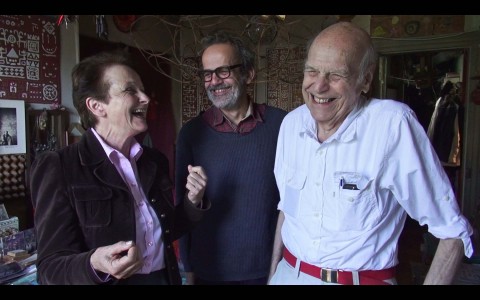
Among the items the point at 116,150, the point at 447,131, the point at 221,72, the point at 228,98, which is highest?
the point at 221,72

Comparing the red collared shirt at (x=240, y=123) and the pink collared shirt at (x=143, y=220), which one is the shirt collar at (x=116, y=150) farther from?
the red collared shirt at (x=240, y=123)

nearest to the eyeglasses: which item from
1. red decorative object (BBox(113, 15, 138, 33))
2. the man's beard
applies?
the man's beard

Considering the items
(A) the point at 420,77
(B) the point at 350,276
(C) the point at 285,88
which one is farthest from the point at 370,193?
(A) the point at 420,77

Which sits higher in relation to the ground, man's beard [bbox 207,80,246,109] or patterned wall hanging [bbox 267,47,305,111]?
patterned wall hanging [bbox 267,47,305,111]

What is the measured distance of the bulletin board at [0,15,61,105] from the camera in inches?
111

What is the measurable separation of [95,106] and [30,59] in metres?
2.18

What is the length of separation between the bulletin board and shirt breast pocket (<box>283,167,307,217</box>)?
2.53m

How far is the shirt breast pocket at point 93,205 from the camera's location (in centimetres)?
111

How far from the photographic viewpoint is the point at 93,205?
1.13 meters

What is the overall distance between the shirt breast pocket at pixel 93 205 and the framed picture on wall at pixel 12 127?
7.00 ft

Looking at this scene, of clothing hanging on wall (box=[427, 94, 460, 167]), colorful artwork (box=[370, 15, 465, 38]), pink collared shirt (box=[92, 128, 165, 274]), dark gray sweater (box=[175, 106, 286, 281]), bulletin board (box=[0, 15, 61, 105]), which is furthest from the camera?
clothing hanging on wall (box=[427, 94, 460, 167])

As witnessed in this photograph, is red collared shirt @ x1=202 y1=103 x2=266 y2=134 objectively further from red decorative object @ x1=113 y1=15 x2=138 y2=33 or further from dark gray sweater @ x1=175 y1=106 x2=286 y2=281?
red decorative object @ x1=113 y1=15 x2=138 y2=33

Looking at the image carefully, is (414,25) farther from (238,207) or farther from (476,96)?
(238,207)

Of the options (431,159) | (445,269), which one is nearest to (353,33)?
(431,159)
